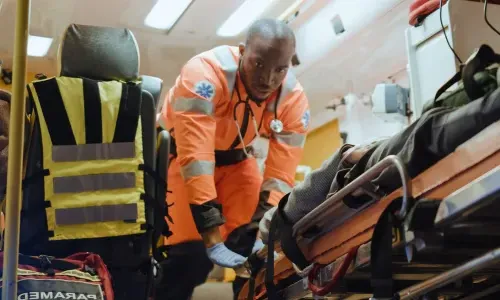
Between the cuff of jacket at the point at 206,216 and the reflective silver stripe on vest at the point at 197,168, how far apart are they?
13 centimetres

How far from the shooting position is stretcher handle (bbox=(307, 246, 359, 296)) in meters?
1.66

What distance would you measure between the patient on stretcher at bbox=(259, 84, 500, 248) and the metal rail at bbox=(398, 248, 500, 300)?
0.21 m

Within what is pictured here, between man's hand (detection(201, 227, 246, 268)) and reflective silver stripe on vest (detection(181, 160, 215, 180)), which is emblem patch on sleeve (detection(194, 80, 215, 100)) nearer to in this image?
reflective silver stripe on vest (detection(181, 160, 215, 180))

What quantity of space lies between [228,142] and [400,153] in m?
1.80

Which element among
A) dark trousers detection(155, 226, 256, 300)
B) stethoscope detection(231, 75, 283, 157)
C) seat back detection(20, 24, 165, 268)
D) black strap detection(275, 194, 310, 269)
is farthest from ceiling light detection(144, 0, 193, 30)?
black strap detection(275, 194, 310, 269)

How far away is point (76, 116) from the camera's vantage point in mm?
2309

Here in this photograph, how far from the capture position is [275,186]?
306cm

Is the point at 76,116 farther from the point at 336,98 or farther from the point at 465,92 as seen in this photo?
the point at 336,98

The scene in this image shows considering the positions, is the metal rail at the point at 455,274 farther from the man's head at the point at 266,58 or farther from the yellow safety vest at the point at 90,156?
the man's head at the point at 266,58

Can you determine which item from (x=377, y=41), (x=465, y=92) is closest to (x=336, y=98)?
(x=377, y=41)

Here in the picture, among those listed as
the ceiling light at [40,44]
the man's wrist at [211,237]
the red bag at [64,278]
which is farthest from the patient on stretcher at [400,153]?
the ceiling light at [40,44]

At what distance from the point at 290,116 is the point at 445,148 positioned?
73.3 inches

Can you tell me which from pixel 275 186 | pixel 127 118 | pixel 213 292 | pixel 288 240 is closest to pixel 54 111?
pixel 127 118

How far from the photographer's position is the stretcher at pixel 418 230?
1.23 metres
